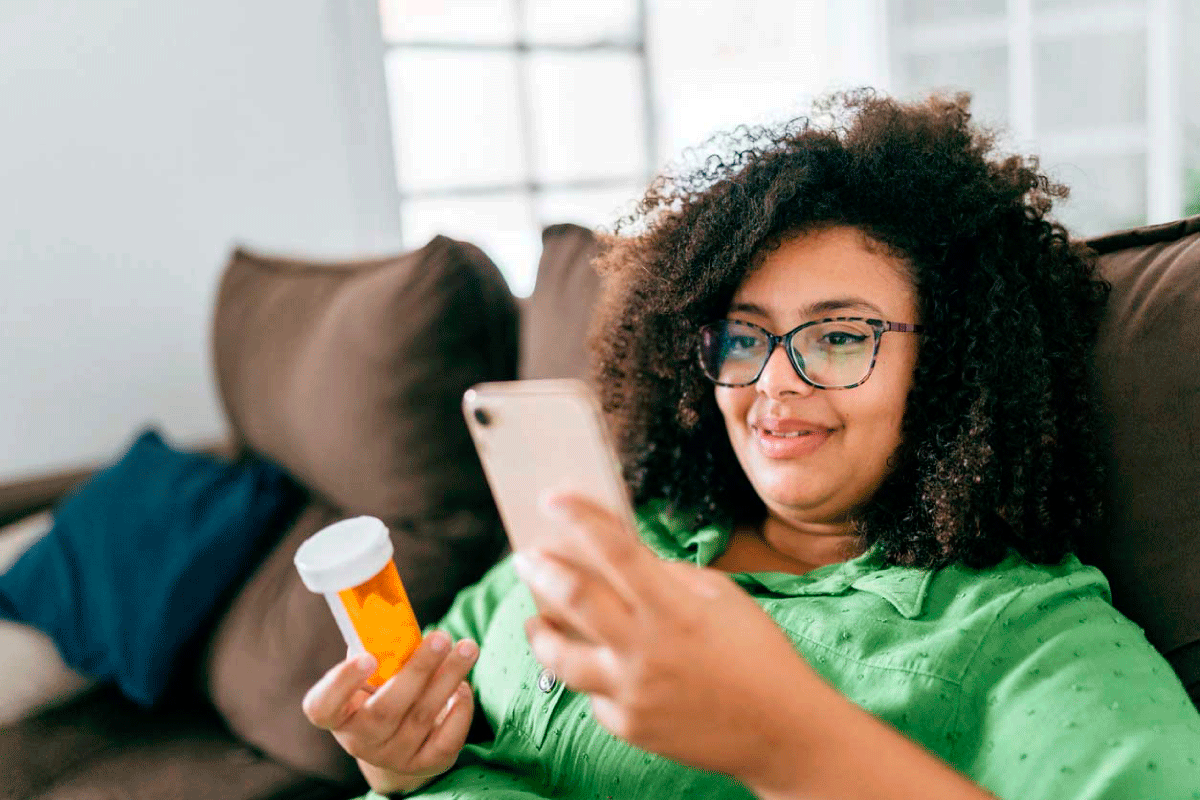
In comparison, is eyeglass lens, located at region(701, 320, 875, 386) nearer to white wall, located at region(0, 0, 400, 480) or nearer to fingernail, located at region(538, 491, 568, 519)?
fingernail, located at region(538, 491, 568, 519)

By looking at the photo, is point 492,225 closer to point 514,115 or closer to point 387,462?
point 514,115

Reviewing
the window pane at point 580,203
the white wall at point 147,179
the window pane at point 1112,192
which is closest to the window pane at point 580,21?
the window pane at point 580,203

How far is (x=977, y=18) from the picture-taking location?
103 inches

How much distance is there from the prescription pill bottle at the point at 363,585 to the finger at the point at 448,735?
140 mm

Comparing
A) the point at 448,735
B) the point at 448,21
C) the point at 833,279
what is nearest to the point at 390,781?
the point at 448,735

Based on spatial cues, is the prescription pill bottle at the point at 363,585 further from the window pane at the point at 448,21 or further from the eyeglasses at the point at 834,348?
the window pane at the point at 448,21

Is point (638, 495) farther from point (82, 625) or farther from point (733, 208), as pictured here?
point (82, 625)

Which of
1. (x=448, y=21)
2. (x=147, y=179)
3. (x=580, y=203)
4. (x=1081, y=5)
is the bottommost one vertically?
(x=580, y=203)

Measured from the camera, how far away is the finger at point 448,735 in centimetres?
88

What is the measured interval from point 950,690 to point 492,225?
2.26 meters

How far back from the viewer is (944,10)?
2656mm

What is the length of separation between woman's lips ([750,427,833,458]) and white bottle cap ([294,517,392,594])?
0.38m

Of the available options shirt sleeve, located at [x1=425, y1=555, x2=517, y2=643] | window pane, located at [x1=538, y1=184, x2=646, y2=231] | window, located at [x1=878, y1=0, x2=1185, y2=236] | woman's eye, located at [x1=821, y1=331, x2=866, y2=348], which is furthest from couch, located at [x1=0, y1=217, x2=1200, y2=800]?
window, located at [x1=878, y1=0, x2=1185, y2=236]

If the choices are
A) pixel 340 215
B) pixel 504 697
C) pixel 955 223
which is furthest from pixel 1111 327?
pixel 340 215
